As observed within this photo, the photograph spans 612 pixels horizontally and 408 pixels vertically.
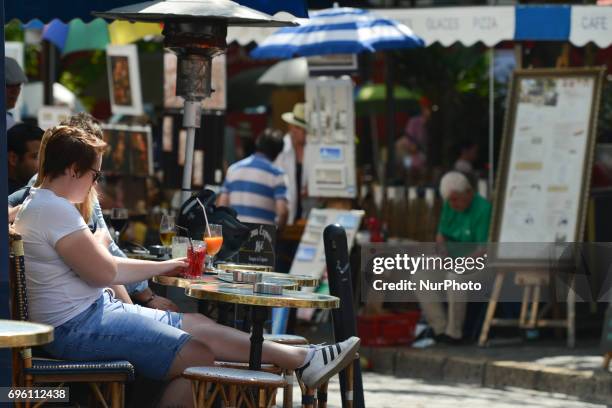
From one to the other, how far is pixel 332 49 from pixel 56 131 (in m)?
5.72

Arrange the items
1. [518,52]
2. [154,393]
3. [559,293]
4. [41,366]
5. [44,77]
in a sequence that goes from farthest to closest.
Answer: [44,77] < [518,52] < [559,293] < [154,393] < [41,366]

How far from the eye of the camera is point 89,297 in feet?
19.8

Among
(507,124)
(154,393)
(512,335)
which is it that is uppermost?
(507,124)

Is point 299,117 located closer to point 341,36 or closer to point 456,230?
point 341,36

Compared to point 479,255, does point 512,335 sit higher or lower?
lower

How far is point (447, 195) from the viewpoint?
38.6 ft

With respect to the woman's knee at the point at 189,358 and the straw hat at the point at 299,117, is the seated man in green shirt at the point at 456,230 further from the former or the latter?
the woman's knee at the point at 189,358

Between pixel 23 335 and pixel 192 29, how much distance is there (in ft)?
12.5

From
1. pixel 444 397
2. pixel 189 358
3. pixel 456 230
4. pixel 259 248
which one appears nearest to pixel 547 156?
pixel 456 230

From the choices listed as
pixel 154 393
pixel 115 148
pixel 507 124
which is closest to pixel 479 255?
pixel 507 124

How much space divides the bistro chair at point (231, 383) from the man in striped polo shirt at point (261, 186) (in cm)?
583

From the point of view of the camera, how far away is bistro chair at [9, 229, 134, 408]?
222 inches

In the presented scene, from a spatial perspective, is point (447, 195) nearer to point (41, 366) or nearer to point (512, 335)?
point (512, 335)

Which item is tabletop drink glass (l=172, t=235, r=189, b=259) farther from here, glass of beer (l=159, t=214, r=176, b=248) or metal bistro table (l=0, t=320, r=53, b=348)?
metal bistro table (l=0, t=320, r=53, b=348)
